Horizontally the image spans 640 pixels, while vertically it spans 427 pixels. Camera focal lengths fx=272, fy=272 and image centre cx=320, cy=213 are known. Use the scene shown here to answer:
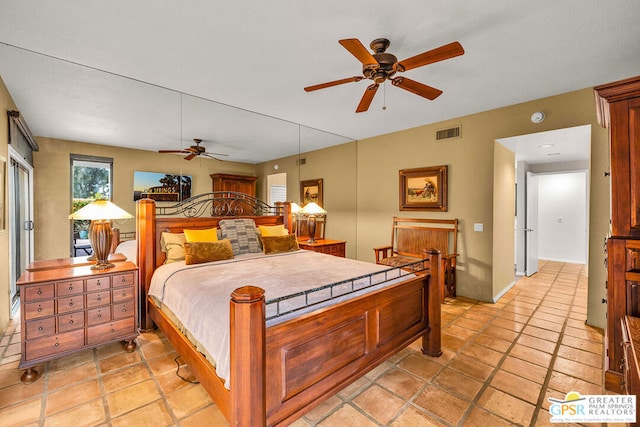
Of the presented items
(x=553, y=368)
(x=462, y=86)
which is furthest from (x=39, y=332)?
(x=462, y=86)

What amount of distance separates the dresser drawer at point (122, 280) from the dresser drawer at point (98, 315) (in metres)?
0.22

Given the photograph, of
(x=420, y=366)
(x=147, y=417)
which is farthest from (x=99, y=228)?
(x=420, y=366)

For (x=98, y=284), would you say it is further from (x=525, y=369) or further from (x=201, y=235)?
(x=525, y=369)

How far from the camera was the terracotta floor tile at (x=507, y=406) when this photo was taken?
6.00ft

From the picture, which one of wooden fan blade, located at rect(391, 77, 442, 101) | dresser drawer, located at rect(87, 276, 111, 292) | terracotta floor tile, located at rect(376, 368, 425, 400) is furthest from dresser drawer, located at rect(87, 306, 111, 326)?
wooden fan blade, located at rect(391, 77, 442, 101)

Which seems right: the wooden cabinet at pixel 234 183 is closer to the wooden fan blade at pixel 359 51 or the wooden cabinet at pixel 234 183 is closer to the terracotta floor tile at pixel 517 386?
the wooden fan blade at pixel 359 51

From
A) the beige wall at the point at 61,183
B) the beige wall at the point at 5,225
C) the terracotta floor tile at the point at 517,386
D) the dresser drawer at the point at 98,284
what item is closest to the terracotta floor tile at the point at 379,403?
the terracotta floor tile at the point at 517,386

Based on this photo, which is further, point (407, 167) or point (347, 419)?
Result: point (407, 167)

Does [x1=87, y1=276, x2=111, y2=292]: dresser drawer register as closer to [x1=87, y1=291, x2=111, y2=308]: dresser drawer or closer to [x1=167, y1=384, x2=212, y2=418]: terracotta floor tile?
[x1=87, y1=291, x2=111, y2=308]: dresser drawer

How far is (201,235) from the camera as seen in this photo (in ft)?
10.6

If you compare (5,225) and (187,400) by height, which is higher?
(5,225)

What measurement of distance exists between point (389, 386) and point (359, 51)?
100 inches

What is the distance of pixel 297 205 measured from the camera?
17.0ft

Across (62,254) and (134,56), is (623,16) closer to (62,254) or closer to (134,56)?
(134,56)
